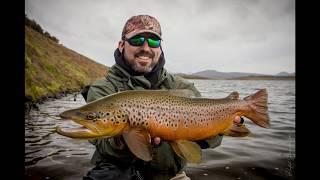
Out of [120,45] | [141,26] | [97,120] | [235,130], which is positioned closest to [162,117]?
[97,120]

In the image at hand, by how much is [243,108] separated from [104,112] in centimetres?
99

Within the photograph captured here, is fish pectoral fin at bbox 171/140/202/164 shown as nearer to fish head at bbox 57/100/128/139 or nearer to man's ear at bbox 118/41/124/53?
fish head at bbox 57/100/128/139

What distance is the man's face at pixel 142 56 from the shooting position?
2.88 m

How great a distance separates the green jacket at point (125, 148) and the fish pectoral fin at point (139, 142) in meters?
0.40

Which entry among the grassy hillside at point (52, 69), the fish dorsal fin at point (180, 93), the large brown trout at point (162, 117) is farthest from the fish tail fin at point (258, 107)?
the grassy hillside at point (52, 69)

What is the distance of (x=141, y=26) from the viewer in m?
2.83

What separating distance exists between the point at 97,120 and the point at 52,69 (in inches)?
539

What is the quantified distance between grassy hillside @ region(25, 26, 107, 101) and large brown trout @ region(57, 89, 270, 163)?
8.48 meters

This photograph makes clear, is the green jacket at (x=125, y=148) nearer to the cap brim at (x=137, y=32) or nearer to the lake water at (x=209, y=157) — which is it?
the cap brim at (x=137, y=32)

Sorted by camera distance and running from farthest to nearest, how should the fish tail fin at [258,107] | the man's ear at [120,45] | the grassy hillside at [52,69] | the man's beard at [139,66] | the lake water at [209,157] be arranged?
1. the grassy hillside at [52,69]
2. the lake water at [209,157]
3. the man's ear at [120,45]
4. the man's beard at [139,66]
5. the fish tail fin at [258,107]

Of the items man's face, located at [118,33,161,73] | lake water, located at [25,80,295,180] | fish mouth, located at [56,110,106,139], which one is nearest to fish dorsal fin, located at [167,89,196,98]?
fish mouth, located at [56,110,106,139]

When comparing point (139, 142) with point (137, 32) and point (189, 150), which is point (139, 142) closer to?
point (189, 150)

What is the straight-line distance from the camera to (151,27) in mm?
2832
